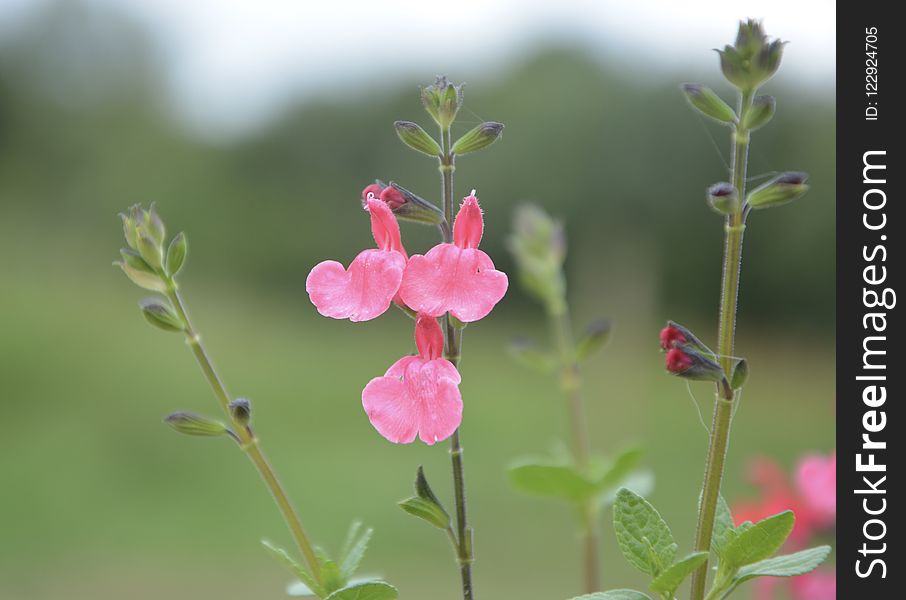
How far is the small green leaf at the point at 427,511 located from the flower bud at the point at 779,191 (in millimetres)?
188

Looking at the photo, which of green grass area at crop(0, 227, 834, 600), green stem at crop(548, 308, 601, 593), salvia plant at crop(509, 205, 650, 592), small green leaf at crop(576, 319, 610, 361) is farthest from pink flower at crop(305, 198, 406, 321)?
green grass area at crop(0, 227, 834, 600)

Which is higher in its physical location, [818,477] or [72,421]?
[72,421]

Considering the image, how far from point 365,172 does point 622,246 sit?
2577mm

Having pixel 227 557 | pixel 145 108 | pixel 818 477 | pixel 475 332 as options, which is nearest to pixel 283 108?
pixel 145 108

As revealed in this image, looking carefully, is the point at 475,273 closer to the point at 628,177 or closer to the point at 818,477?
the point at 818,477

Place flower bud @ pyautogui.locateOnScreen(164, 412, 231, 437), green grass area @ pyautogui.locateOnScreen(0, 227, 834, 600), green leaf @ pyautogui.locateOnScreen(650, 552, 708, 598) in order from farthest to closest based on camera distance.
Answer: green grass area @ pyautogui.locateOnScreen(0, 227, 834, 600)
flower bud @ pyautogui.locateOnScreen(164, 412, 231, 437)
green leaf @ pyautogui.locateOnScreen(650, 552, 708, 598)

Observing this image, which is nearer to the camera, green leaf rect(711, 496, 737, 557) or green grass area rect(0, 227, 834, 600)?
green leaf rect(711, 496, 737, 557)

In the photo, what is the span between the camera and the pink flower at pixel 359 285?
377 mm

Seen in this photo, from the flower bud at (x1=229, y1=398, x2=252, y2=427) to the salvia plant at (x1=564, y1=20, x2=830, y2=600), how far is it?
17 centimetres

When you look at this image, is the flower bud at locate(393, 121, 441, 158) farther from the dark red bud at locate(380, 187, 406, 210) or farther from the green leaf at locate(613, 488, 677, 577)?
the green leaf at locate(613, 488, 677, 577)

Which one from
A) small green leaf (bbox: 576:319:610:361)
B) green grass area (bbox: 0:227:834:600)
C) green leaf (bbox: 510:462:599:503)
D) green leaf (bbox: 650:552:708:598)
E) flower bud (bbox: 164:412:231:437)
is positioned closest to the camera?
green leaf (bbox: 650:552:708:598)

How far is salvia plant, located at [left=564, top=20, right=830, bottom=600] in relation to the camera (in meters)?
0.37

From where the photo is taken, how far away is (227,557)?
373 centimetres
